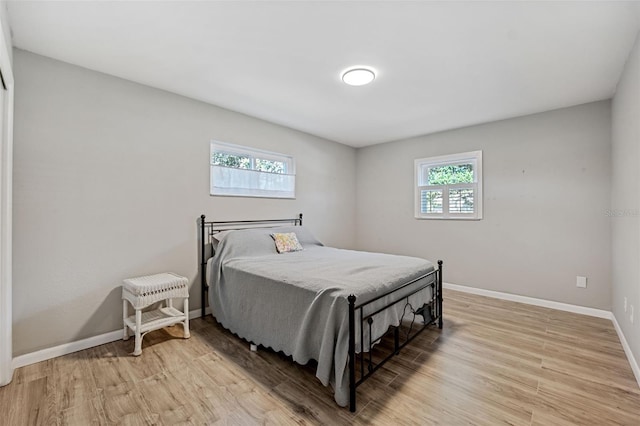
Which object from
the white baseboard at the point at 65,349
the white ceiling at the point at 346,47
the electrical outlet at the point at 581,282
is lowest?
the white baseboard at the point at 65,349

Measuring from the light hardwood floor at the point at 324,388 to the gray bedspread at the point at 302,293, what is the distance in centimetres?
21

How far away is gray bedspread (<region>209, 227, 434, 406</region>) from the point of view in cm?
186

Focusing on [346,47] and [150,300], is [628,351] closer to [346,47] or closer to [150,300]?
[346,47]

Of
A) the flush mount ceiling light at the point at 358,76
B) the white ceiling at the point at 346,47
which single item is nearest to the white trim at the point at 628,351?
the white ceiling at the point at 346,47

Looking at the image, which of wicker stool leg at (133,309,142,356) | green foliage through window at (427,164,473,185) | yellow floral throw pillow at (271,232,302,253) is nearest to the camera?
wicker stool leg at (133,309,142,356)

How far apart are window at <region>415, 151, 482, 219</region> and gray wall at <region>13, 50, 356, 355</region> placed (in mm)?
3096

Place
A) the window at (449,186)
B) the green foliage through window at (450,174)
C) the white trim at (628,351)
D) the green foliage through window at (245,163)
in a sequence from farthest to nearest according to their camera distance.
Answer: the green foliage through window at (450,174), the window at (449,186), the green foliage through window at (245,163), the white trim at (628,351)

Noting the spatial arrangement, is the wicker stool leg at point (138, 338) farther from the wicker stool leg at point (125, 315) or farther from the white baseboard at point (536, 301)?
the white baseboard at point (536, 301)

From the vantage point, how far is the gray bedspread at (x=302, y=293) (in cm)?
186

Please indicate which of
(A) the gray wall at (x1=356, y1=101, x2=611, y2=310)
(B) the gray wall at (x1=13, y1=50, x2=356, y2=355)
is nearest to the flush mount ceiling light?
(B) the gray wall at (x1=13, y1=50, x2=356, y2=355)

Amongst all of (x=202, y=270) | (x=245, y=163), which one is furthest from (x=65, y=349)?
(x=245, y=163)

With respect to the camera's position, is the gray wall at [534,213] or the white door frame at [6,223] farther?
the gray wall at [534,213]

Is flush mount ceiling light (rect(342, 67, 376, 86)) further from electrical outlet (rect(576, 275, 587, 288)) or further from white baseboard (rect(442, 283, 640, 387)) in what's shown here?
electrical outlet (rect(576, 275, 587, 288))

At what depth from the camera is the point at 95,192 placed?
2607 millimetres
